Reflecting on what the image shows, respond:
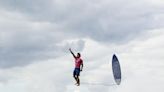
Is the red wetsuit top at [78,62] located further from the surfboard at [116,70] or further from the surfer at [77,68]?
the surfboard at [116,70]

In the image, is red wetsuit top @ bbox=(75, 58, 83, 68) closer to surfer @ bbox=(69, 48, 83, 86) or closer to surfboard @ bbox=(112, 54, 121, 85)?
surfer @ bbox=(69, 48, 83, 86)

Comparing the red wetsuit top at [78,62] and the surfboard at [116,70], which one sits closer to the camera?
the red wetsuit top at [78,62]

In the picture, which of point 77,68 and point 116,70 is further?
point 116,70

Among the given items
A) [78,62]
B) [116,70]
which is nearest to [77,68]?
[78,62]

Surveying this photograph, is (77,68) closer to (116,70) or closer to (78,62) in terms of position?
(78,62)

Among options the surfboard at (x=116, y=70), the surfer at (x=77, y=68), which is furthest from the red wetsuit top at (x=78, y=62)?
the surfboard at (x=116, y=70)

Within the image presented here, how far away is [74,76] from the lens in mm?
82438

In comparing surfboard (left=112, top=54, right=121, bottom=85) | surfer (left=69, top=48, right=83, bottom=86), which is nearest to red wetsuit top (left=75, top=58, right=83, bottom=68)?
surfer (left=69, top=48, right=83, bottom=86)

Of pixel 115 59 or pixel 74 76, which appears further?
pixel 115 59

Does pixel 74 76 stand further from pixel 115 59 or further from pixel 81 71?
pixel 115 59

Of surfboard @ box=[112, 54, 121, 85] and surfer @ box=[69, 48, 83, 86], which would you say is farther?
surfboard @ box=[112, 54, 121, 85]

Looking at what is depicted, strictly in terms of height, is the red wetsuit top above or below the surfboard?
below

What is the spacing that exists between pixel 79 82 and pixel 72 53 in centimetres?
680

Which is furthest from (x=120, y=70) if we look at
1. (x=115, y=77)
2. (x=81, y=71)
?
(x=81, y=71)
